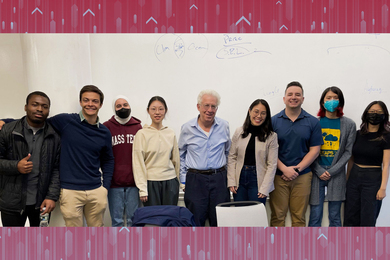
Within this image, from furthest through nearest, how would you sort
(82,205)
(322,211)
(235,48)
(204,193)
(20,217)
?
(235,48)
(322,211)
(204,193)
(82,205)
(20,217)

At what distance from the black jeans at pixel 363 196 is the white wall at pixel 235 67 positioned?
2.04 ft

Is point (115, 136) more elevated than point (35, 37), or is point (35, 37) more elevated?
point (35, 37)

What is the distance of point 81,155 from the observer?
7.29ft

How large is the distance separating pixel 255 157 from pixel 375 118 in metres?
1.15

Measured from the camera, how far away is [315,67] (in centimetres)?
288

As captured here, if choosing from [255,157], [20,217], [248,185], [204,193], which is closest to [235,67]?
[255,157]

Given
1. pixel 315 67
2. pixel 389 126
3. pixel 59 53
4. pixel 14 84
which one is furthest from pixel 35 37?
pixel 389 126

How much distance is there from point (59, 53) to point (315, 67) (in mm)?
2469

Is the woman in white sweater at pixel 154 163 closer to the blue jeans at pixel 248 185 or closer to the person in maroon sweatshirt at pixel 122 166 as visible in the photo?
the person in maroon sweatshirt at pixel 122 166

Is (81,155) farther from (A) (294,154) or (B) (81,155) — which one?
(A) (294,154)

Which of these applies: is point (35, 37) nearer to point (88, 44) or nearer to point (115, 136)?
point (88, 44)

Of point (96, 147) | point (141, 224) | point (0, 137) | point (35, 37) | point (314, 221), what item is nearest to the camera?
point (141, 224)

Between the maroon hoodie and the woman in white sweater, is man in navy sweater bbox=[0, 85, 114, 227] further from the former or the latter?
the woman in white sweater

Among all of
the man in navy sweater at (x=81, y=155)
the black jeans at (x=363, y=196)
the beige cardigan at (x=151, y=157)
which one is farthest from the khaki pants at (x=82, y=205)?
the black jeans at (x=363, y=196)
